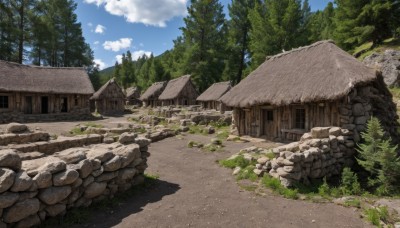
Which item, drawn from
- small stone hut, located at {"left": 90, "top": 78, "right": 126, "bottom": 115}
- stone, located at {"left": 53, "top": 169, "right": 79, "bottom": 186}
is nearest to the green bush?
stone, located at {"left": 53, "top": 169, "right": 79, "bottom": 186}

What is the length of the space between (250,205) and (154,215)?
→ 2.53 meters

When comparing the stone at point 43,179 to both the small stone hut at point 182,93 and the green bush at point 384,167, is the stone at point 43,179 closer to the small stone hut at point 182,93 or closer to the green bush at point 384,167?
the green bush at point 384,167

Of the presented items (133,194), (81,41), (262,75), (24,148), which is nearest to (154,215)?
(133,194)

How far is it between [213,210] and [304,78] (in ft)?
31.1

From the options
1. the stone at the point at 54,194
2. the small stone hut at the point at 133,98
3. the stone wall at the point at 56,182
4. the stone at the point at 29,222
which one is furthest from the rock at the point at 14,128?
the small stone hut at the point at 133,98

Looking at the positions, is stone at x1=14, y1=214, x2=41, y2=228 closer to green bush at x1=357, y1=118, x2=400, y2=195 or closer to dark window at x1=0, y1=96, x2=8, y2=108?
green bush at x1=357, y1=118, x2=400, y2=195

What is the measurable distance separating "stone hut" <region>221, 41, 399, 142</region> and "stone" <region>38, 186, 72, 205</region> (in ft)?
34.1

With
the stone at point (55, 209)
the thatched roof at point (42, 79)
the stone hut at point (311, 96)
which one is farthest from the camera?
the thatched roof at point (42, 79)

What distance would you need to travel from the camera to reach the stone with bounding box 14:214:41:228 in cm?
514

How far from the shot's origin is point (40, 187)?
5422mm

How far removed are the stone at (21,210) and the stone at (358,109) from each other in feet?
38.4

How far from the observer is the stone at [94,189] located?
6.40m

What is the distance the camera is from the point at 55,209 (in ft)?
18.6

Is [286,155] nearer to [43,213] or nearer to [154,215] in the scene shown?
[154,215]
